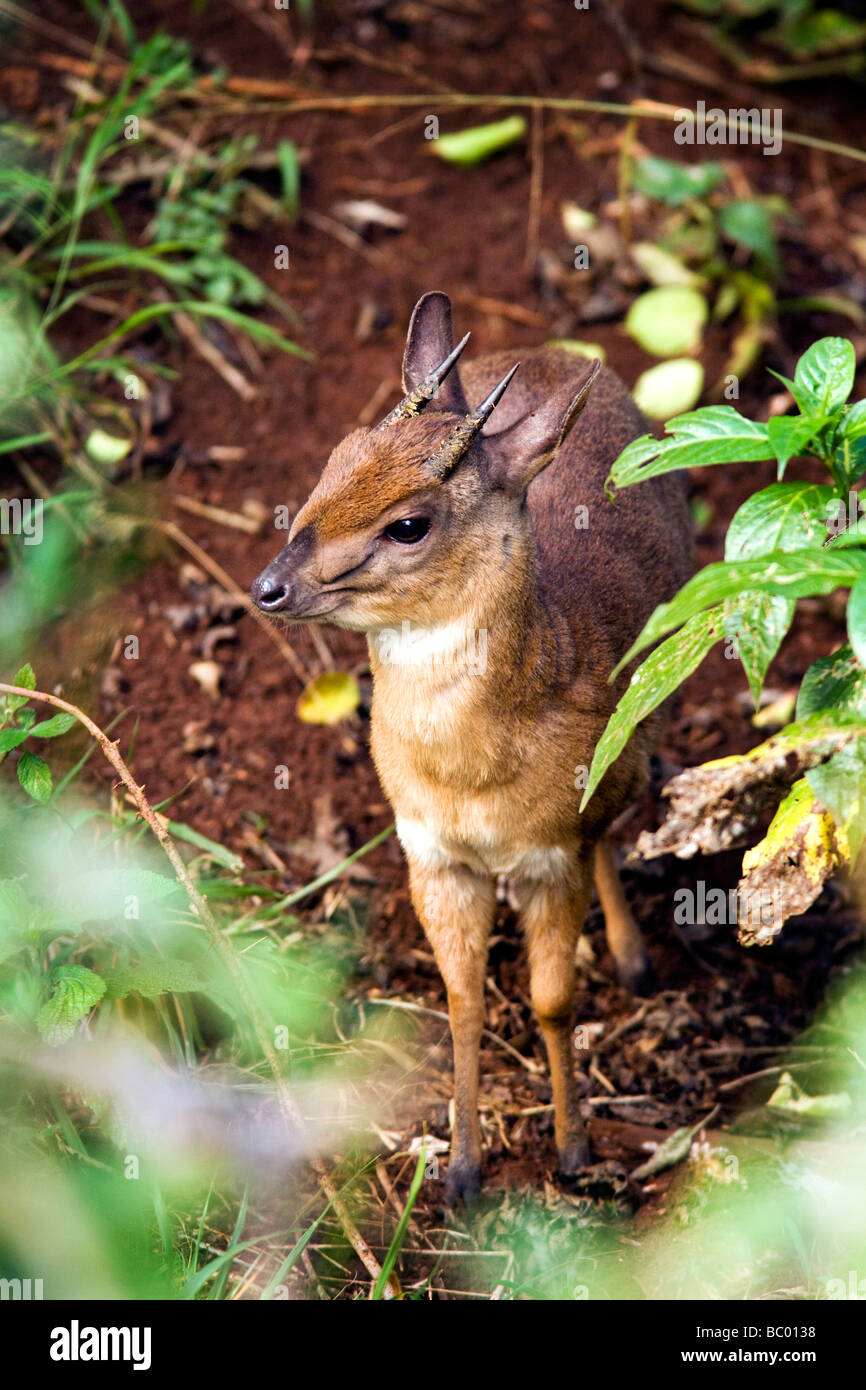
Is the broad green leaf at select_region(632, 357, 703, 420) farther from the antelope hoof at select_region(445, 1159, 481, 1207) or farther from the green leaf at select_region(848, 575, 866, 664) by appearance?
the green leaf at select_region(848, 575, 866, 664)

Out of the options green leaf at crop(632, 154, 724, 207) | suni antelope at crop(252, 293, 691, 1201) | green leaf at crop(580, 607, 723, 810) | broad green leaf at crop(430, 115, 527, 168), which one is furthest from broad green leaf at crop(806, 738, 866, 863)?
broad green leaf at crop(430, 115, 527, 168)

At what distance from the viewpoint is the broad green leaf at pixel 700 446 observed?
2.93 metres

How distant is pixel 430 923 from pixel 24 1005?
3.62 feet

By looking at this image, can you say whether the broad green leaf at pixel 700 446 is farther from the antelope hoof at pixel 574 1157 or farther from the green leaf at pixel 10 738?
the antelope hoof at pixel 574 1157

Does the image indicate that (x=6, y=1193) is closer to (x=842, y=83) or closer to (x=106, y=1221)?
(x=106, y=1221)

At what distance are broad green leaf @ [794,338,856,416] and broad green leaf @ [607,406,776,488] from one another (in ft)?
A: 0.45

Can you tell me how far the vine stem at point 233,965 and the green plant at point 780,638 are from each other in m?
1.17

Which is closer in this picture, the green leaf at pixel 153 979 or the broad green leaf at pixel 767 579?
the broad green leaf at pixel 767 579

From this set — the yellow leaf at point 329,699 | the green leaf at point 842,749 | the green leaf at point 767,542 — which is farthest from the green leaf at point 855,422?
the yellow leaf at point 329,699

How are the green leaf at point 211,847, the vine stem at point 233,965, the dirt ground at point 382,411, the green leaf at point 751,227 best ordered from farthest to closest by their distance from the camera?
the green leaf at point 751,227, the dirt ground at point 382,411, the green leaf at point 211,847, the vine stem at point 233,965

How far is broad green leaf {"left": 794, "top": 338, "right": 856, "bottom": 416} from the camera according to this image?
9.94ft

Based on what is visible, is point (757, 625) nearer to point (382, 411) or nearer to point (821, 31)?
point (382, 411)

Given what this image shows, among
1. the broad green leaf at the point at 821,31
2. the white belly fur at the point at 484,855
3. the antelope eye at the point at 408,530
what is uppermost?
the broad green leaf at the point at 821,31

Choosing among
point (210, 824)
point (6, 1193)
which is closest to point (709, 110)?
point (210, 824)
